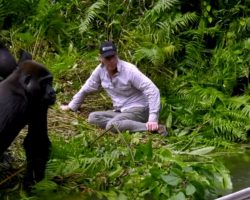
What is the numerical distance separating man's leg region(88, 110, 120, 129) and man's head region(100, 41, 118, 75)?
640 mm

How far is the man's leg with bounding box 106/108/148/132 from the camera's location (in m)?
8.91

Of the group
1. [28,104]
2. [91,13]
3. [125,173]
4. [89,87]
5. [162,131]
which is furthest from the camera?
[91,13]

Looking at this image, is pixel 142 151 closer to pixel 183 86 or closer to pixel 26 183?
pixel 26 183

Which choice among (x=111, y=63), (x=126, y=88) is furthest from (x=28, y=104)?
(x=126, y=88)

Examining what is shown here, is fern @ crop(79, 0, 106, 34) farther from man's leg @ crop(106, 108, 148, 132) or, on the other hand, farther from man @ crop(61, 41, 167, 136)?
man's leg @ crop(106, 108, 148, 132)

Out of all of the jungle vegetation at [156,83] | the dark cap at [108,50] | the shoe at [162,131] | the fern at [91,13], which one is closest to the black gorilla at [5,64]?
the jungle vegetation at [156,83]

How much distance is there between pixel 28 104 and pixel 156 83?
4.58m

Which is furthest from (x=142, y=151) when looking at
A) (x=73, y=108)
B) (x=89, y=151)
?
(x=73, y=108)

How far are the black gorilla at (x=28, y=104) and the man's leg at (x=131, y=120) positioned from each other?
7.74 feet

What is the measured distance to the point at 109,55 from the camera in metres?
8.72

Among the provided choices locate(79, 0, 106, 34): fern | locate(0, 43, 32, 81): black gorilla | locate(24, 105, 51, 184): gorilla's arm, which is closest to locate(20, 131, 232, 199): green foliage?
locate(24, 105, 51, 184): gorilla's arm

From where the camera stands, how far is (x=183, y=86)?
1057cm

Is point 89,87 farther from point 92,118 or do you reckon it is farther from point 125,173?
point 125,173

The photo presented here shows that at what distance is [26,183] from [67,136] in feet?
6.28
